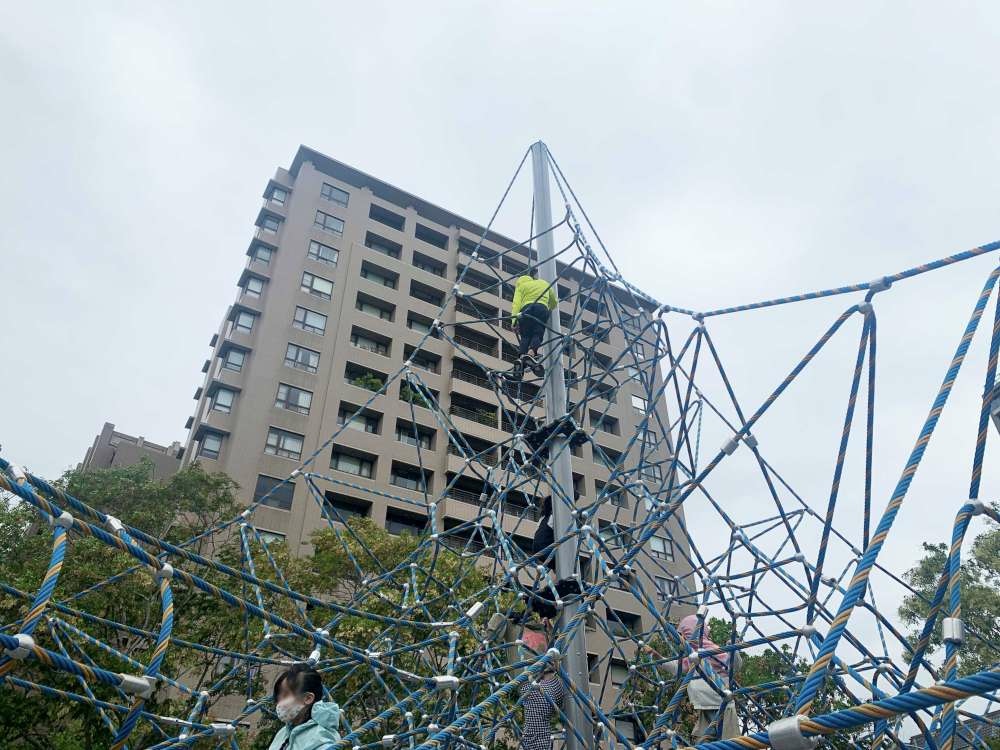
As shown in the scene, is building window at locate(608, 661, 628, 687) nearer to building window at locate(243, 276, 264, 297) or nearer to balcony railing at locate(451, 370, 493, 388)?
balcony railing at locate(451, 370, 493, 388)

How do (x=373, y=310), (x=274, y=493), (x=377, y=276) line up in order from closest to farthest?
1. (x=274, y=493)
2. (x=373, y=310)
3. (x=377, y=276)

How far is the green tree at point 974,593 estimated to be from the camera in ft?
44.4

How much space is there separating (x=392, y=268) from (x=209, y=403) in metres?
9.40

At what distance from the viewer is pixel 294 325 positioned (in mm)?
23844

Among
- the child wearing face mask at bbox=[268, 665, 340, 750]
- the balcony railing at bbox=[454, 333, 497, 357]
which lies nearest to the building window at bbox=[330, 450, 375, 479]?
the balcony railing at bbox=[454, 333, 497, 357]

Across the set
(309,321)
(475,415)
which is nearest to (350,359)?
(309,321)

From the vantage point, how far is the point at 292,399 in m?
22.2

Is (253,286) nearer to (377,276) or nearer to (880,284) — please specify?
(377,276)

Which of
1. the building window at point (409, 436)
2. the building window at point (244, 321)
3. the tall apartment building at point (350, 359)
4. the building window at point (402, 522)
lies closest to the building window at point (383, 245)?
the tall apartment building at point (350, 359)

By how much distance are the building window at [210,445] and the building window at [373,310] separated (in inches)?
305

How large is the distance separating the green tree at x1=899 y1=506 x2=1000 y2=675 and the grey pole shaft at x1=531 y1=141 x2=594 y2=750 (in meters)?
10.8

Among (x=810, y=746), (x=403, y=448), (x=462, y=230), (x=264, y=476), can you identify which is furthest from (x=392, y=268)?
(x=810, y=746)

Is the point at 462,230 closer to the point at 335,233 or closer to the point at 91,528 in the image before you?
the point at 335,233

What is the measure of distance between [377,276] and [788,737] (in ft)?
88.7
